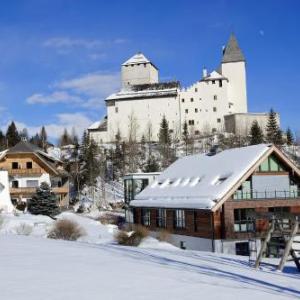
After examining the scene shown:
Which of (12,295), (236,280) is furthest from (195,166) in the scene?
(12,295)

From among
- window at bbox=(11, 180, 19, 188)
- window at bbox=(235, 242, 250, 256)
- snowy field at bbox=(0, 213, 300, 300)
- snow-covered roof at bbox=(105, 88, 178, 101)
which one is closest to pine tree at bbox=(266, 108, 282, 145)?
snow-covered roof at bbox=(105, 88, 178, 101)

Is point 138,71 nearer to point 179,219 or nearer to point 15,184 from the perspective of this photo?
point 15,184

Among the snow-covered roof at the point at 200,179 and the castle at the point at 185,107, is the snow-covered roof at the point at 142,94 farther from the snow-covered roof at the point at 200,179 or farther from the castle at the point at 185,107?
the snow-covered roof at the point at 200,179

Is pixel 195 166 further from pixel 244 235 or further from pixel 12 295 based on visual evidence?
pixel 12 295

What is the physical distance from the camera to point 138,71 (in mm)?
118812

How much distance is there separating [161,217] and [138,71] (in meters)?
86.0

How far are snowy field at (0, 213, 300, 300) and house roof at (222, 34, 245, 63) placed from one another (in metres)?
99.3

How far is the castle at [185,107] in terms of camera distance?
105125 mm

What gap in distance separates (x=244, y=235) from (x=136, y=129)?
77.8 m

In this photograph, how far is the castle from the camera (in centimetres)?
10512

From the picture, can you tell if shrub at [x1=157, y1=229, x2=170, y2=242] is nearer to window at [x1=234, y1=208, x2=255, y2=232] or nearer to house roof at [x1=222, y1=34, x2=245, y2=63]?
window at [x1=234, y1=208, x2=255, y2=232]

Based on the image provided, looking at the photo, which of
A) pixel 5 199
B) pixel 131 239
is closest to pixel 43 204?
pixel 5 199

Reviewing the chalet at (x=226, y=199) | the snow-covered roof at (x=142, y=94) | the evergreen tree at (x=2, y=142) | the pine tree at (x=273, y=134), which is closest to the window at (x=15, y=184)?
the chalet at (x=226, y=199)

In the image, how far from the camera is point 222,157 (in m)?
35.6
